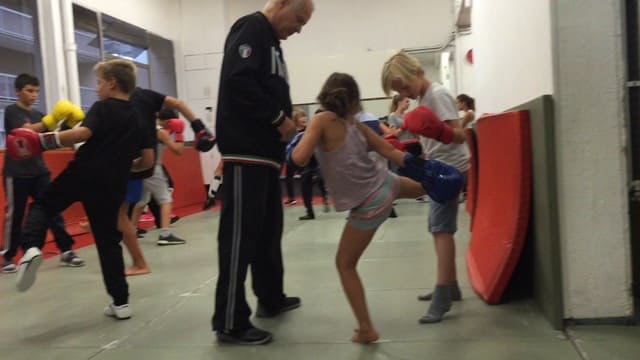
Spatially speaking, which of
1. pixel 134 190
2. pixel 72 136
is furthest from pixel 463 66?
pixel 72 136

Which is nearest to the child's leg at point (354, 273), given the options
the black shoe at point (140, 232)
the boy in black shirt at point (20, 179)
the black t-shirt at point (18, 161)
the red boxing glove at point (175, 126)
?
the boy in black shirt at point (20, 179)

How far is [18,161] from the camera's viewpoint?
14.8 ft

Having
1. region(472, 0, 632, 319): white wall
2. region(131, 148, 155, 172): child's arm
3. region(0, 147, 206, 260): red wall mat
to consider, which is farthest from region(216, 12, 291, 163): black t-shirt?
region(0, 147, 206, 260): red wall mat

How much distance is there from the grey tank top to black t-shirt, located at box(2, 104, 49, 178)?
10.2 ft

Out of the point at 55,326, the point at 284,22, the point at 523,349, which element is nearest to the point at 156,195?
the point at 55,326

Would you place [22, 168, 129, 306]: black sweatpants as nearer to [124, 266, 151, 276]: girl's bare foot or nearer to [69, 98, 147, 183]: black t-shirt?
[69, 98, 147, 183]: black t-shirt

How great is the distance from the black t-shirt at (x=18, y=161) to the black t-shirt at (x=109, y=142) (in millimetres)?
1896

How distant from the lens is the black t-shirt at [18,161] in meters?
4.53

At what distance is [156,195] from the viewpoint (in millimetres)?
5223

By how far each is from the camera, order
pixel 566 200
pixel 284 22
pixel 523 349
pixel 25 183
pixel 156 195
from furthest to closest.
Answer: pixel 156 195 → pixel 25 183 → pixel 284 22 → pixel 566 200 → pixel 523 349

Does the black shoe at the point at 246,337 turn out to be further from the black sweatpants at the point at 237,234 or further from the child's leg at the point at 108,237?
the child's leg at the point at 108,237

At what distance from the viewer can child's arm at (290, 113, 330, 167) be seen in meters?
2.27

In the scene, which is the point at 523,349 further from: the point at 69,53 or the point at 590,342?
the point at 69,53

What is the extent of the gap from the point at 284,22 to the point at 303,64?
24.8 ft
